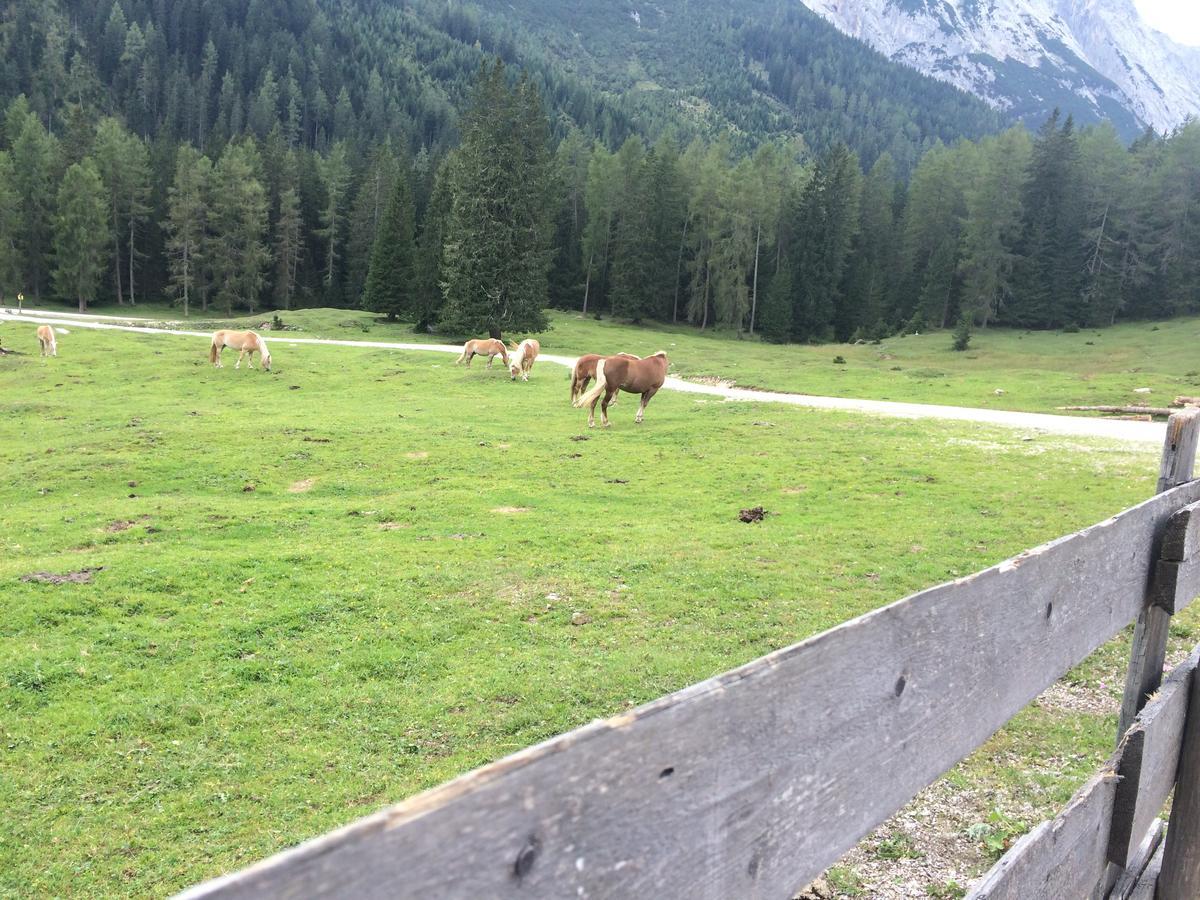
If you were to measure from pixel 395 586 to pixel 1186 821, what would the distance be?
7.79 metres

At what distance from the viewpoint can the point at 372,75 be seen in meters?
149

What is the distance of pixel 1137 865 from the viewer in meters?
3.23

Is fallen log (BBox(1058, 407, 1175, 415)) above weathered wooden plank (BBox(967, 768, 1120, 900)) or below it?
above

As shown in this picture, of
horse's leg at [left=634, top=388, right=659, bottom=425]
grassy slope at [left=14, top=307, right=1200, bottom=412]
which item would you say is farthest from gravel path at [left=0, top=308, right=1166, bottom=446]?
horse's leg at [left=634, top=388, right=659, bottom=425]

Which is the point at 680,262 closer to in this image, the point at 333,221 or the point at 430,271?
the point at 430,271

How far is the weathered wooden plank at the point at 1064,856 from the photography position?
2109 mm

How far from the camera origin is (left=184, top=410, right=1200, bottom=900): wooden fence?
3.08 ft

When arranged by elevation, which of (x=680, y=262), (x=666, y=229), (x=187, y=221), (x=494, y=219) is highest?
(x=666, y=229)

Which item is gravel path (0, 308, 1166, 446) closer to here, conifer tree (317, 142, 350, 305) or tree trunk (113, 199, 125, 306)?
conifer tree (317, 142, 350, 305)

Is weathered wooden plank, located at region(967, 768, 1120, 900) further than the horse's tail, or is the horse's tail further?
the horse's tail

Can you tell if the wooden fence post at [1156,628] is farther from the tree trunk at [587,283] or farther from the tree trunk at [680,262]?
the tree trunk at [587,283]

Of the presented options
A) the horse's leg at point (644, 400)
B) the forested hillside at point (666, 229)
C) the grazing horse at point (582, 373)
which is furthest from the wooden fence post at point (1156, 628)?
the forested hillside at point (666, 229)

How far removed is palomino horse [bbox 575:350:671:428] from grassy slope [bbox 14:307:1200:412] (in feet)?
34.9

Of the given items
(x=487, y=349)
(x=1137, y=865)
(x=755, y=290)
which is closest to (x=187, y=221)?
(x=487, y=349)
